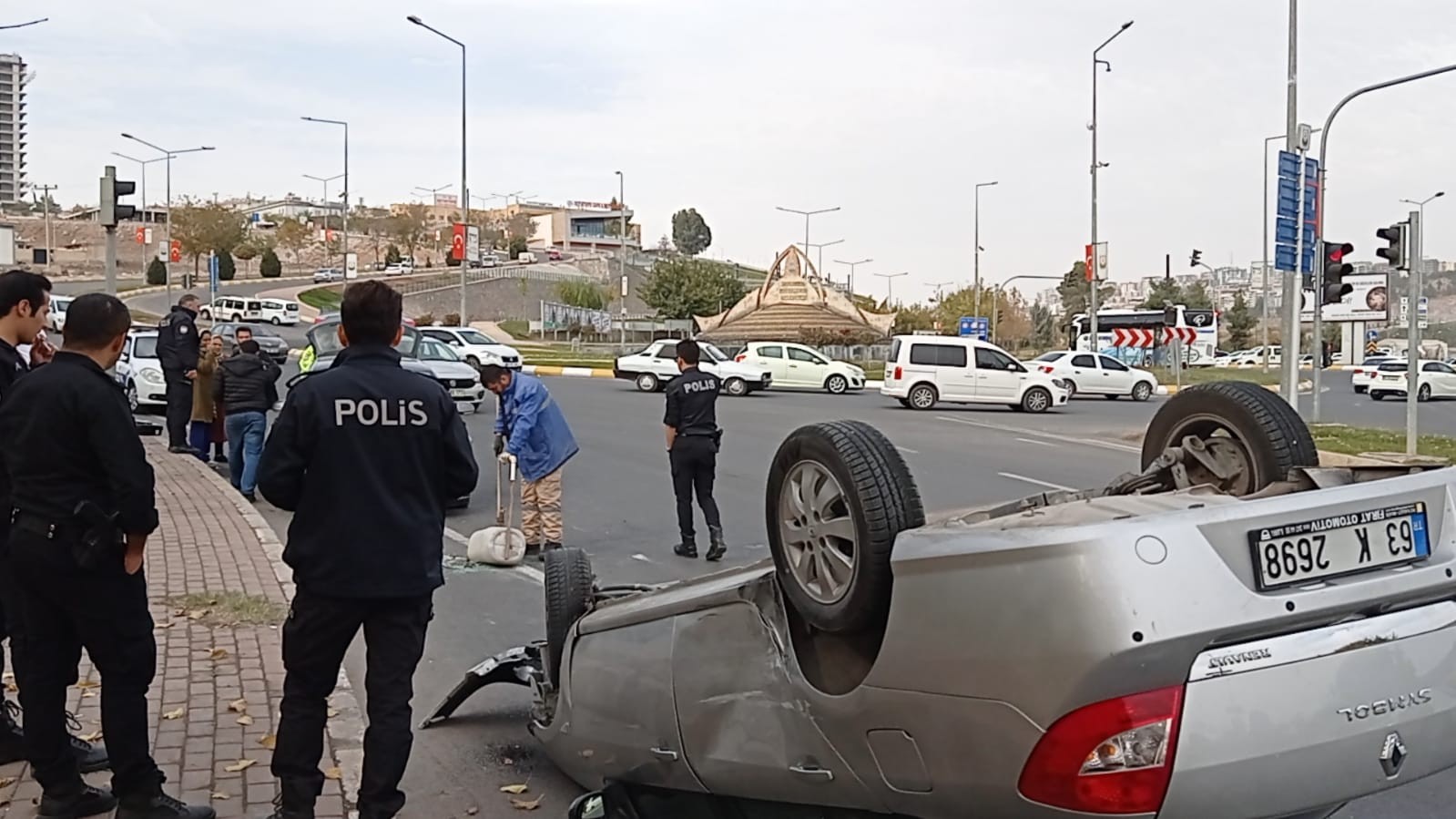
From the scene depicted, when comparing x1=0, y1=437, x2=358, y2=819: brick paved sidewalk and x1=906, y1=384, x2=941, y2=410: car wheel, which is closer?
x1=0, y1=437, x2=358, y2=819: brick paved sidewalk

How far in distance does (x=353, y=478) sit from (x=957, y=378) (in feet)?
86.7

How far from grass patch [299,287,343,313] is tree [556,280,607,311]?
Answer: 15221 mm

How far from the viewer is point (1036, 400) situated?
2975 cm

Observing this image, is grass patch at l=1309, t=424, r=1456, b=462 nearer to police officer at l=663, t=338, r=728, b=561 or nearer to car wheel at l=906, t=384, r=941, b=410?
car wheel at l=906, t=384, r=941, b=410

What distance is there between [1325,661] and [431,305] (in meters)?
91.8

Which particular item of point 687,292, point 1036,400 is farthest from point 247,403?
point 687,292

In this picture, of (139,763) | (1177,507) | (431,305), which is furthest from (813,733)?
(431,305)

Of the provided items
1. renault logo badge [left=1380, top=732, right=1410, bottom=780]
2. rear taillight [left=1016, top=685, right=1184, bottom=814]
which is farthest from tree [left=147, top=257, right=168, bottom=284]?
renault logo badge [left=1380, top=732, right=1410, bottom=780]

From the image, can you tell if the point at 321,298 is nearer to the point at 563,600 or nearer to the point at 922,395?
the point at 922,395

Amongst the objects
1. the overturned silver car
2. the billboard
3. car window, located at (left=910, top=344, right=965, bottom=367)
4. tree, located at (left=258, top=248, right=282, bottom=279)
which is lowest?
the overturned silver car

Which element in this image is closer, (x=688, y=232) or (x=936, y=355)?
(x=936, y=355)

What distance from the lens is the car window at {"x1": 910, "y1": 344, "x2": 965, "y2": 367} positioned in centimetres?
2959

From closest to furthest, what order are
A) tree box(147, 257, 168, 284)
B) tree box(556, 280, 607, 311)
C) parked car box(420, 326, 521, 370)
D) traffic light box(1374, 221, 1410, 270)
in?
traffic light box(1374, 221, 1410, 270)
parked car box(420, 326, 521, 370)
tree box(556, 280, 607, 311)
tree box(147, 257, 168, 284)

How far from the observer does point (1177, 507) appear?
3000 millimetres
